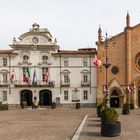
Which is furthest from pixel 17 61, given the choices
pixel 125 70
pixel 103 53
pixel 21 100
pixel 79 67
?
pixel 125 70

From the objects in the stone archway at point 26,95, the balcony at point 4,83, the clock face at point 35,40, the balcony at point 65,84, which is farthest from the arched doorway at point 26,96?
the clock face at point 35,40

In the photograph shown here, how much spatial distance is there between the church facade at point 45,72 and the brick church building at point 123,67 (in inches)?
80.5

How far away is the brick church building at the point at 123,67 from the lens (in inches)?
2394

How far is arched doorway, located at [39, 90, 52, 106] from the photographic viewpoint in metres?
63.8

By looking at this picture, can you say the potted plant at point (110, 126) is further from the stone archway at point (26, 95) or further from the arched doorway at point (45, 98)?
the stone archway at point (26, 95)

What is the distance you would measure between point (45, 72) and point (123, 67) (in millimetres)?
13768

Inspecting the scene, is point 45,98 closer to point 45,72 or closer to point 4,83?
point 45,72

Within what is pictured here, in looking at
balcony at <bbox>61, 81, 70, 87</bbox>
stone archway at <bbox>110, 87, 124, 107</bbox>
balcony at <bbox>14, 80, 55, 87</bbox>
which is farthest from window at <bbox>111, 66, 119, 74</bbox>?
balcony at <bbox>14, 80, 55, 87</bbox>

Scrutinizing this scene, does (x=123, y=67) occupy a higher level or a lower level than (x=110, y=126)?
higher

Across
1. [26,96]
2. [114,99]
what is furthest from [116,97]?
[26,96]

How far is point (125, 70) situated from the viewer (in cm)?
6128

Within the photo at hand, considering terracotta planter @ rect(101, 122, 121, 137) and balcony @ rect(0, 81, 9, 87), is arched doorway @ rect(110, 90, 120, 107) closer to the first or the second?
balcony @ rect(0, 81, 9, 87)

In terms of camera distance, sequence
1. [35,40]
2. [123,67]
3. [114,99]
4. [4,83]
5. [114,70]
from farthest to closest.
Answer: [35,40] < [4,83] < [114,99] < [114,70] < [123,67]

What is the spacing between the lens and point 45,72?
206ft
